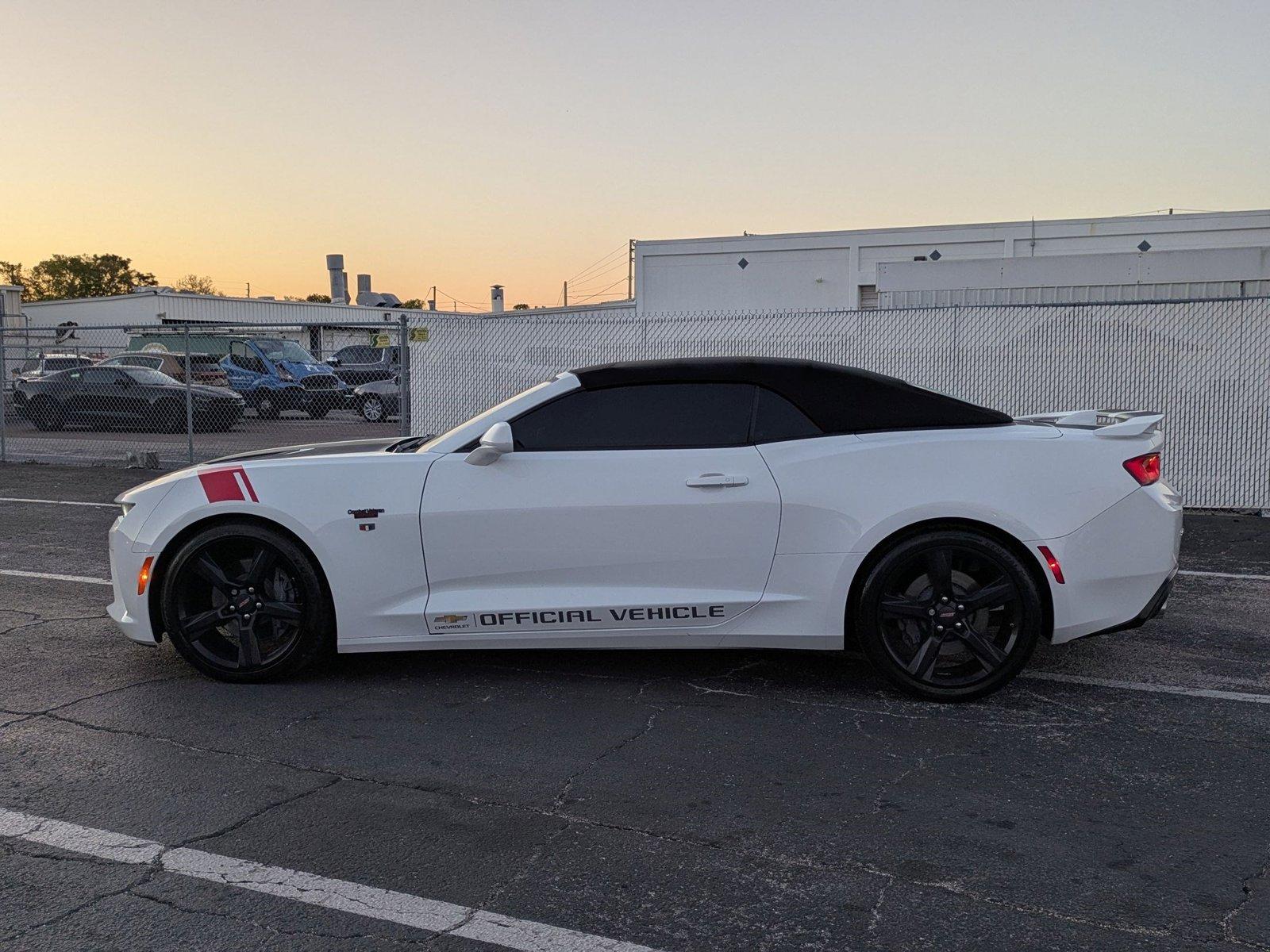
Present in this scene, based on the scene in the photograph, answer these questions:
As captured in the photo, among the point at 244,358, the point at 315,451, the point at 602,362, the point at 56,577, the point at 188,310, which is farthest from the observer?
the point at 188,310

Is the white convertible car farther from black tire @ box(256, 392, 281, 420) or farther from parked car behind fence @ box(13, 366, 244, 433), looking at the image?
parked car behind fence @ box(13, 366, 244, 433)

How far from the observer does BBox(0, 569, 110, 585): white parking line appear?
7.54 m

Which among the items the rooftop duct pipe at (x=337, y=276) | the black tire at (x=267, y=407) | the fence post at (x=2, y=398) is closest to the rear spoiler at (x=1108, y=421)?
the black tire at (x=267, y=407)

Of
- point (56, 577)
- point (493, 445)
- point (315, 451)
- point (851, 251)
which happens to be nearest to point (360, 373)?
point (56, 577)

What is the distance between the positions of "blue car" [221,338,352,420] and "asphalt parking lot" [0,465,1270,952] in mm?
9110

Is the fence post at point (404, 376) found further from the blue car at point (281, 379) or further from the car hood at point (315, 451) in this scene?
the car hood at point (315, 451)

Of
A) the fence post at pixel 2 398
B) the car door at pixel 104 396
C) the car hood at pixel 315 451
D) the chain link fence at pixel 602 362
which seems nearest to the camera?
the car hood at pixel 315 451

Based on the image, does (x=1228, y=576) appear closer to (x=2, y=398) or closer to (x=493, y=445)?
(x=493, y=445)

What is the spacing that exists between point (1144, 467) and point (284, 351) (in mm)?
15442

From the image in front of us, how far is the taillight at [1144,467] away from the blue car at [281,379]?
37.1 feet

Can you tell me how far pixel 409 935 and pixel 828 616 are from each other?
246 cm

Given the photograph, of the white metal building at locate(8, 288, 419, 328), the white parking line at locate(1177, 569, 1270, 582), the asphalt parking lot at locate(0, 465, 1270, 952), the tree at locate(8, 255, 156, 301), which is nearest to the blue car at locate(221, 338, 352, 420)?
the asphalt parking lot at locate(0, 465, 1270, 952)

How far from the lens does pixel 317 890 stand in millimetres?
3189

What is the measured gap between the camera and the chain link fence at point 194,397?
14344mm
